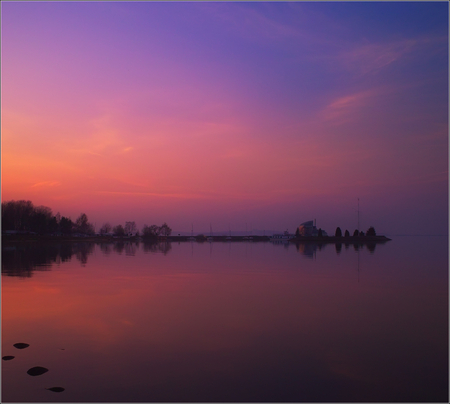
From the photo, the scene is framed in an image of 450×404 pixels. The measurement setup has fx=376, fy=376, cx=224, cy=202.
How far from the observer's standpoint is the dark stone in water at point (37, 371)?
1141 cm

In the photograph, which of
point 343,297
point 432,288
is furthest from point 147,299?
point 432,288

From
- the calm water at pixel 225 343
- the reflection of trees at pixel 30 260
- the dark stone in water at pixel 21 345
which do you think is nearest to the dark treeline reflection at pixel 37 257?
the reflection of trees at pixel 30 260

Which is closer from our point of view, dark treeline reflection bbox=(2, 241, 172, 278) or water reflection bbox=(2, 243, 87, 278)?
water reflection bbox=(2, 243, 87, 278)

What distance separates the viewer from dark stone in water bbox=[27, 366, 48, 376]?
1141 cm

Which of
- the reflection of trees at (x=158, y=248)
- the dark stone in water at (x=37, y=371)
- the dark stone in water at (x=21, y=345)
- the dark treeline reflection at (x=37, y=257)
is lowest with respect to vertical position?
the reflection of trees at (x=158, y=248)

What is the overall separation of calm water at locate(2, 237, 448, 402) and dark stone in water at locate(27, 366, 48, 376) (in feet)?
0.62

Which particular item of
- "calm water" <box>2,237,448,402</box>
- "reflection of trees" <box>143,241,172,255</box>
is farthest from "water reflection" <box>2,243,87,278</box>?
"reflection of trees" <box>143,241,172,255</box>

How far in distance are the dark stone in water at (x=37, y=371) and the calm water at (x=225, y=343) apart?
0.19 meters

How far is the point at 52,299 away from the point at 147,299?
542cm

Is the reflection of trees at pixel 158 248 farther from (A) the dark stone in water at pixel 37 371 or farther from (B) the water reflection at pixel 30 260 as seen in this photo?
(A) the dark stone in water at pixel 37 371

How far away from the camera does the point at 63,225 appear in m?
169

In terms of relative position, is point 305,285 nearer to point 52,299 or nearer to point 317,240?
point 52,299

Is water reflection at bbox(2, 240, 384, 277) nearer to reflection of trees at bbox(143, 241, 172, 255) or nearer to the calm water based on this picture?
reflection of trees at bbox(143, 241, 172, 255)

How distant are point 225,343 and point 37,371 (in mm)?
6478
